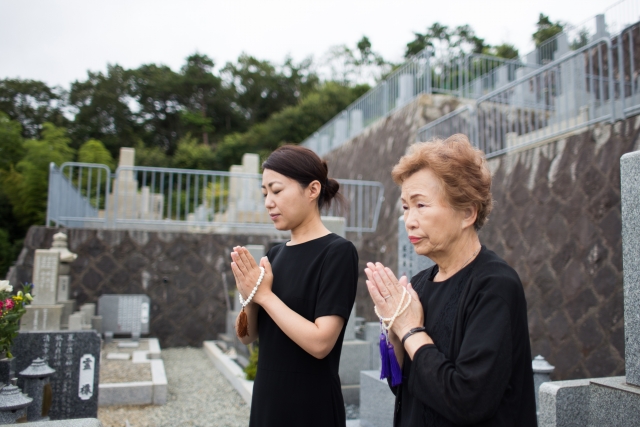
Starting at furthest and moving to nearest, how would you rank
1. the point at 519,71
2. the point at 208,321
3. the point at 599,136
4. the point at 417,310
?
1. the point at 519,71
2. the point at 208,321
3. the point at 599,136
4. the point at 417,310

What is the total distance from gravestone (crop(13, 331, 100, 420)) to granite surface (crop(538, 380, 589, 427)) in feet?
10.6

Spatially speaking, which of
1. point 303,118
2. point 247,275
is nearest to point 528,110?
point 247,275

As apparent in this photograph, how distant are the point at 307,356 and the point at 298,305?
18 cm

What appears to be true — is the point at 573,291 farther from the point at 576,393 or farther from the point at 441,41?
the point at 441,41

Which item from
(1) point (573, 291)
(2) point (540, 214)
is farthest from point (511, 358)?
(2) point (540, 214)

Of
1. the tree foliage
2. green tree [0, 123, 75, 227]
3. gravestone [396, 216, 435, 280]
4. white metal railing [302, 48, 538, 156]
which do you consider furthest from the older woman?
the tree foliage

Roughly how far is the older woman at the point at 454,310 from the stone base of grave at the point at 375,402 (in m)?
2.19

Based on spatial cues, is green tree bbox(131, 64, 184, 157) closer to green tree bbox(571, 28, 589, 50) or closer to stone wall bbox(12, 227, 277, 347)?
stone wall bbox(12, 227, 277, 347)

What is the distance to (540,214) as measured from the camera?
17.7 feet

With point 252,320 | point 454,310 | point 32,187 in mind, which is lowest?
point 252,320

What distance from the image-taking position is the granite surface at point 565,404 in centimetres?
196

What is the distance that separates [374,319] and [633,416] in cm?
716

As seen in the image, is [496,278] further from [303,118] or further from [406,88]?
[303,118]

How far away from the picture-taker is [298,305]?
1.72m
